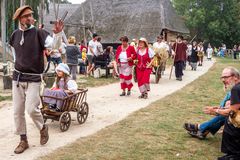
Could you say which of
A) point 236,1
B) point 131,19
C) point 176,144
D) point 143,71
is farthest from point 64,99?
point 236,1

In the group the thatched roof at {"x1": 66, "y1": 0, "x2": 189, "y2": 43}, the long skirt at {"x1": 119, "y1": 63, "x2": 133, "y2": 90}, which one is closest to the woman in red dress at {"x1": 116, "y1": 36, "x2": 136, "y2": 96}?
the long skirt at {"x1": 119, "y1": 63, "x2": 133, "y2": 90}

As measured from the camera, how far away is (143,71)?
36.9ft

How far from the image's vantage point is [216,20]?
61250 millimetres

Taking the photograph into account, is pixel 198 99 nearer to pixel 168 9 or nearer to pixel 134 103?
pixel 134 103

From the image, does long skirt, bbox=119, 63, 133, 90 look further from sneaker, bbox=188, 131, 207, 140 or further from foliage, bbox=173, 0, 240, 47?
foliage, bbox=173, 0, 240, 47

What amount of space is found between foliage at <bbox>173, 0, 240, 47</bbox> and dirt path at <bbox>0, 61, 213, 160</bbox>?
49164 millimetres

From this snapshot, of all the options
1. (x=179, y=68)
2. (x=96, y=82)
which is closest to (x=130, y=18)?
(x=179, y=68)

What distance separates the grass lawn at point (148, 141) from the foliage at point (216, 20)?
53.3m

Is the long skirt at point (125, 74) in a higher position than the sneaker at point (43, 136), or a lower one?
higher

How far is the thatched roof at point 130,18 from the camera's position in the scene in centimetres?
3810

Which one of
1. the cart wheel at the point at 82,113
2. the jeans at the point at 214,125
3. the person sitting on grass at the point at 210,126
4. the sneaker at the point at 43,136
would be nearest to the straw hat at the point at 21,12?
the sneaker at the point at 43,136

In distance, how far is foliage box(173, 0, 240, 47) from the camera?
60594mm

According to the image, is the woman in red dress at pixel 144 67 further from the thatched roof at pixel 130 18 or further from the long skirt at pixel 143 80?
the thatched roof at pixel 130 18

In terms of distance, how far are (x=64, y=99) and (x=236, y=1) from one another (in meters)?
60.6
